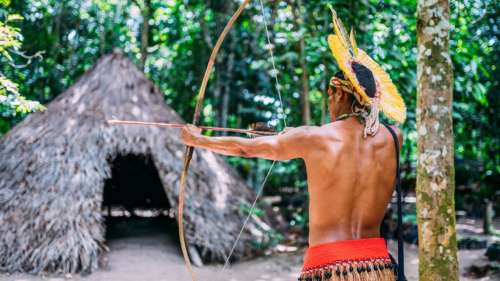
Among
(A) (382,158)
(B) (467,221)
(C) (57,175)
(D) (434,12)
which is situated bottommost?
(B) (467,221)

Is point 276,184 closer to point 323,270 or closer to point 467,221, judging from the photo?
point 467,221

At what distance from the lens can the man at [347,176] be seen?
84.4 inches

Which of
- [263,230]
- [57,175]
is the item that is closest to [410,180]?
[263,230]

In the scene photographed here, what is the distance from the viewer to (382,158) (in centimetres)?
225

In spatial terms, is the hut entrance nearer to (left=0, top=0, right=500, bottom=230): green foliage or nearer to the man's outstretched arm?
(left=0, top=0, right=500, bottom=230): green foliage

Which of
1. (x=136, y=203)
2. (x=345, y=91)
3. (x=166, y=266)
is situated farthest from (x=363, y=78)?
(x=136, y=203)

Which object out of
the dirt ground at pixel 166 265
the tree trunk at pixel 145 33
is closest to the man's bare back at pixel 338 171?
the dirt ground at pixel 166 265

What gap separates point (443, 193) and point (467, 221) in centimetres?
895

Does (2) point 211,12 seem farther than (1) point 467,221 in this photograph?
Yes

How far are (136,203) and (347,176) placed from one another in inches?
309

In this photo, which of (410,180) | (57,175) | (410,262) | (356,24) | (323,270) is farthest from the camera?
(410,180)

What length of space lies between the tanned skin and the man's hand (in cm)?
24

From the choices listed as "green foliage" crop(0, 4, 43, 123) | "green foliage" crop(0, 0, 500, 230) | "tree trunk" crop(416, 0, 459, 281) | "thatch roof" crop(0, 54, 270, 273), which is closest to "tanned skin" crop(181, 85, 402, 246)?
"tree trunk" crop(416, 0, 459, 281)

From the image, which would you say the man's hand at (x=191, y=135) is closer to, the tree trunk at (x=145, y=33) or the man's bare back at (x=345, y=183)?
the man's bare back at (x=345, y=183)
